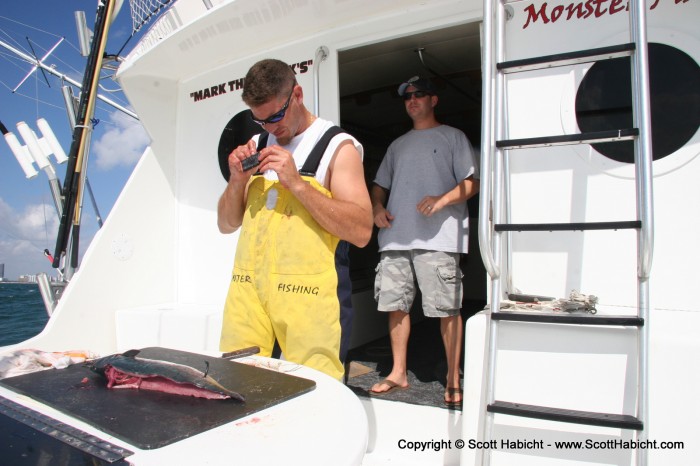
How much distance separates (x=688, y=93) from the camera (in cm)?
214

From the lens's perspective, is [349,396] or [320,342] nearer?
[349,396]

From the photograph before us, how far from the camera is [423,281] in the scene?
2885 mm

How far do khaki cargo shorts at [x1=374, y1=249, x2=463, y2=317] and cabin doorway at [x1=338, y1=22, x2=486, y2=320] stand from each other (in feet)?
3.46

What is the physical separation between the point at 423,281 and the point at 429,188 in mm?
567

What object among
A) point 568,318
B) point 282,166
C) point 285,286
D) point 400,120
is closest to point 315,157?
point 282,166

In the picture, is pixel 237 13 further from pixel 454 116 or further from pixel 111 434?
Answer: pixel 454 116

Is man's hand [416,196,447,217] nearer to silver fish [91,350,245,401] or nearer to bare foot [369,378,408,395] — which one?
bare foot [369,378,408,395]

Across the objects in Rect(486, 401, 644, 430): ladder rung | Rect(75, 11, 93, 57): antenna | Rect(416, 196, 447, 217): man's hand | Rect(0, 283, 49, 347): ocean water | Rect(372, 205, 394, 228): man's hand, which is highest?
Rect(75, 11, 93, 57): antenna

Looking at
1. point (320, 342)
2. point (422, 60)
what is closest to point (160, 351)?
point (320, 342)

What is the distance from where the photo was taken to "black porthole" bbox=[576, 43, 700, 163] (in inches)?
84.4

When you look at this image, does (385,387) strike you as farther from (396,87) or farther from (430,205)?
(396,87)

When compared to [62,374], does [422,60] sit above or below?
above

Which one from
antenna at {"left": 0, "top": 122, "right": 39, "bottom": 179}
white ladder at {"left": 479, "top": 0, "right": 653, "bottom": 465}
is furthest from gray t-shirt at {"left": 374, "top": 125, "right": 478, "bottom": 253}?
antenna at {"left": 0, "top": 122, "right": 39, "bottom": 179}

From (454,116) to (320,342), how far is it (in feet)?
16.7
